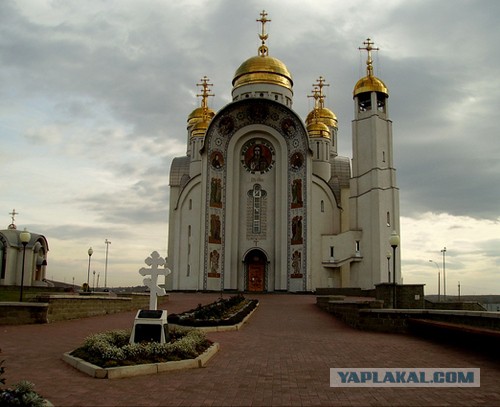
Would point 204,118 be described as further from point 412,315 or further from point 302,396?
point 302,396

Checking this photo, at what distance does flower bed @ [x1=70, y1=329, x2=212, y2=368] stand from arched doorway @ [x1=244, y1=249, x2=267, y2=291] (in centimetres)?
3018

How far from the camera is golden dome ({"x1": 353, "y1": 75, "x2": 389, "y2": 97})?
39.4m

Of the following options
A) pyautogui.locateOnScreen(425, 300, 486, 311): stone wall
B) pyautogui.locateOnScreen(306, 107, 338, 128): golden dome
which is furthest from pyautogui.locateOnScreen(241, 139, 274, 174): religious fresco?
pyautogui.locateOnScreen(425, 300, 486, 311): stone wall

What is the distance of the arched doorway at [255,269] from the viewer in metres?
40.2

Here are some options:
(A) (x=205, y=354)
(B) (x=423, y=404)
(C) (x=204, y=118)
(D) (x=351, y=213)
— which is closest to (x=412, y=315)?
(A) (x=205, y=354)

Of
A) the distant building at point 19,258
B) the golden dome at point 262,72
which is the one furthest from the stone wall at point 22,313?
the golden dome at point 262,72

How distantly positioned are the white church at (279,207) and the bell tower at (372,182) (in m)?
0.07

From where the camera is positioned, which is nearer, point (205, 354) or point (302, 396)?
point (302, 396)

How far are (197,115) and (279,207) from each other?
1725cm

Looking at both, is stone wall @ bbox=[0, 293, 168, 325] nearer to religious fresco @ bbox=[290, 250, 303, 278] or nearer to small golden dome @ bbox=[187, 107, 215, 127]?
religious fresco @ bbox=[290, 250, 303, 278]

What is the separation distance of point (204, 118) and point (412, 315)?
131 ft

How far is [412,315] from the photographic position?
1470cm

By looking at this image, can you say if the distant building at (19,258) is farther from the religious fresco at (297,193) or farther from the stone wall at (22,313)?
the stone wall at (22,313)

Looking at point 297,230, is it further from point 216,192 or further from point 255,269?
point 216,192
